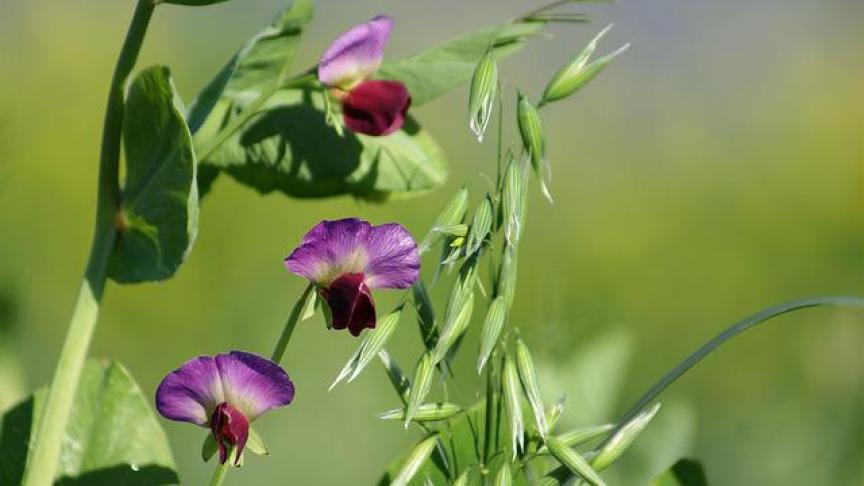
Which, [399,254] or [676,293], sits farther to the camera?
[676,293]

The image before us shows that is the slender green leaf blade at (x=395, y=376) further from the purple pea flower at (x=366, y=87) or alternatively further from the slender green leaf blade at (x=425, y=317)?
the purple pea flower at (x=366, y=87)

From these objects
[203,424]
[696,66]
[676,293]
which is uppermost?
[203,424]

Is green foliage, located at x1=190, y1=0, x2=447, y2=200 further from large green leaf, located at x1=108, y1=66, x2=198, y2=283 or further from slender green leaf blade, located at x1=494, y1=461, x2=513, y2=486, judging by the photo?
slender green leaf blade, located at x1=494, y1=461, x2=513, y2=486

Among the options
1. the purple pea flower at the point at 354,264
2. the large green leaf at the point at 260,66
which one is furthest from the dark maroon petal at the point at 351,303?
the large green leaf at the point at 260,66

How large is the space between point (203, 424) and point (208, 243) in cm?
54

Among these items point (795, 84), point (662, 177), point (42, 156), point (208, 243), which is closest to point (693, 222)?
point (662, 177)

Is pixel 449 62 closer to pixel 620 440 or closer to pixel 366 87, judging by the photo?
pixel 366 87

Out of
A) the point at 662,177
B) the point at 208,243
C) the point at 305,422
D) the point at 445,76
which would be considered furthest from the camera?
the point at 662,177

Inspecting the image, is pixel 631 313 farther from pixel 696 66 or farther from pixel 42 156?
pixel 42 156

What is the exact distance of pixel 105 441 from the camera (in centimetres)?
55

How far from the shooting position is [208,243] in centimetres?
100

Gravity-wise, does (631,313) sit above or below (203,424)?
below

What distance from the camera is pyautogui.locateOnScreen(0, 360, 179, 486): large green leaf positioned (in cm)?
54

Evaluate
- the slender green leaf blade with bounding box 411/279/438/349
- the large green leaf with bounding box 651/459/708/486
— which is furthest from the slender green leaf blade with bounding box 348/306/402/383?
the large green leaf with bounding box 651/459/708/486
